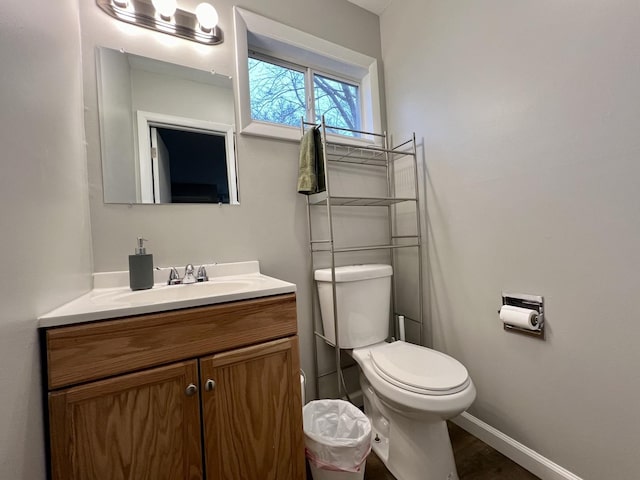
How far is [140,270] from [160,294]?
13 centimetres

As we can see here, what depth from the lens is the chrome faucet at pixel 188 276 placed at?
119 cm

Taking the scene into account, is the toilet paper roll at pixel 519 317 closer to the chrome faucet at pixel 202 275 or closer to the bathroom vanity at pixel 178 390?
the bathroom vanity at pixel 178 390

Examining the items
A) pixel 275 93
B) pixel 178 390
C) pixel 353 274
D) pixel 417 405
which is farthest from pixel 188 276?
pixel 275 93

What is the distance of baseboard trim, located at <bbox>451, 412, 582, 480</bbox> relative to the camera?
1085 millimetres

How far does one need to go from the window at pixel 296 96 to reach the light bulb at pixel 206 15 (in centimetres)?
29

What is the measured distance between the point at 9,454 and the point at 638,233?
1.72 m

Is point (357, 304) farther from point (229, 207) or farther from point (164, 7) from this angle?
point (164, 7)

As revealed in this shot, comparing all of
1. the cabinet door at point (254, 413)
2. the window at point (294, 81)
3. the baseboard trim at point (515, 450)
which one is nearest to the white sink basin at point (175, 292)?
the cabinet door at point (254, 413)

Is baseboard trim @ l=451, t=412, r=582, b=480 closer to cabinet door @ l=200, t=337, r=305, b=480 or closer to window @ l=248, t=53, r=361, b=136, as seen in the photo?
cabinet door @ l=200, t=337, r=305, b=480

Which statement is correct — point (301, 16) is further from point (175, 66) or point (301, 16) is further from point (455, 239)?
point (455, 239)

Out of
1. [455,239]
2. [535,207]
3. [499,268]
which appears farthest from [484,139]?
[499,268]

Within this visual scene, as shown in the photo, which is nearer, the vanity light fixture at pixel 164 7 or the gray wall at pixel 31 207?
the gray wall at pixel 31 207

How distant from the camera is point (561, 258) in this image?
1.05 meters

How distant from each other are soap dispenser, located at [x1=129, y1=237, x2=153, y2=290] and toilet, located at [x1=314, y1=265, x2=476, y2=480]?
80cm
